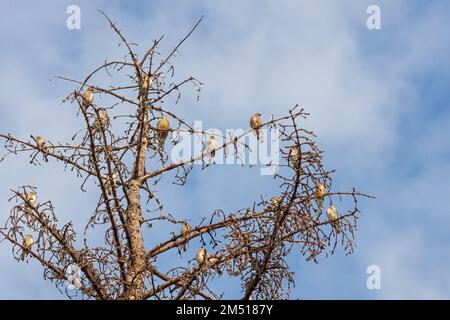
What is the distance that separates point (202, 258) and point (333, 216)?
Result: 1058 millimetres

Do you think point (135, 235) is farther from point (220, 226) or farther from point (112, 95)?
point (112, 95)

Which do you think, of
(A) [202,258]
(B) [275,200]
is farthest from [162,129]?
(A) [202,258]

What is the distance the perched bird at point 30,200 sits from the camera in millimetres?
7824

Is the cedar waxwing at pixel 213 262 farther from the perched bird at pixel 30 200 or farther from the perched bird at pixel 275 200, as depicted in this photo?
the perched bird at pixel 30 200

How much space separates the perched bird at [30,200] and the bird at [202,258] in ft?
4.58

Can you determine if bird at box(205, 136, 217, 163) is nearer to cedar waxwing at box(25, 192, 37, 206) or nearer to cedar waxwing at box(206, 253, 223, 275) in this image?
cedar waxwing at box(206, 253, 223, 275)

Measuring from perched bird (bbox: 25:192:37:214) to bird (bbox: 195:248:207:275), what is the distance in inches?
54.9

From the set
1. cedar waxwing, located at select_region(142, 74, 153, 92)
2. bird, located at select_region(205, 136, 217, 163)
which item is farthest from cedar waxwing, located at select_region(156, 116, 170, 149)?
bird, located at select_region(205, 136, 217, 163)

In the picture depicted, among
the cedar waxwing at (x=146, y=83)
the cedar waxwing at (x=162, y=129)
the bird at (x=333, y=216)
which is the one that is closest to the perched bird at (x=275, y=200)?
the bird at (x=333, y=216)

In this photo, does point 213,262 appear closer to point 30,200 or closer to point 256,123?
point 256,123

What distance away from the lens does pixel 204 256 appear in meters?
7.52

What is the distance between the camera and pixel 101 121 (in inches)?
315
